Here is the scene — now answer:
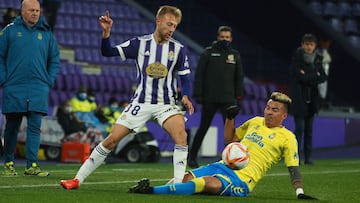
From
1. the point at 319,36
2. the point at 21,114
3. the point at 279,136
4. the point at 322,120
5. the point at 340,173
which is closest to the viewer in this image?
the point at 279,136

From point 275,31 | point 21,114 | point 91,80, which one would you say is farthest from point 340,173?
point 275,31

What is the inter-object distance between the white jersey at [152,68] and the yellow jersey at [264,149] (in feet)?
2.85

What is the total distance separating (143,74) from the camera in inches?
381

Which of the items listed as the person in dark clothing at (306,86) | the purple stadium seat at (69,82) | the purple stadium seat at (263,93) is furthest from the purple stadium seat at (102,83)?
the person in dark clothing at (306,86)

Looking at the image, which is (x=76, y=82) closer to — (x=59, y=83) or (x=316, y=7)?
(x=59, y=83)

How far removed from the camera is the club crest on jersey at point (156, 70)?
966 cm

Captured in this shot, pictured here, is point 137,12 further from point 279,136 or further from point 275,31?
point 279,136

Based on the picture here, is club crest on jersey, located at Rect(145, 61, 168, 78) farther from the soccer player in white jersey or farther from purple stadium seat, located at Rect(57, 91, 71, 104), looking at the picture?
purple stadium seat, located at Rect(57, 91, 71, 104)

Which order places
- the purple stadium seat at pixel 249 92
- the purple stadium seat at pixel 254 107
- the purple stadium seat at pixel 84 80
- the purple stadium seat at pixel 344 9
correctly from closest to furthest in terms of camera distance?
1. the purple stadium seat at pixel 84 80
2. the purple stadium seat at pixel 254 107
3. the purple stadium seat at pixel 249 92
4. the purple stadium seat at pixel 344 9

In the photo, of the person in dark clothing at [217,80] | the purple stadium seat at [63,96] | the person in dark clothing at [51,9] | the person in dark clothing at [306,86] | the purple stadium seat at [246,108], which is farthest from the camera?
the purple stadium seat at [246,108]

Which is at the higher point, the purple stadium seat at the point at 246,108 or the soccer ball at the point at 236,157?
the soccer ball at the point at 236,157

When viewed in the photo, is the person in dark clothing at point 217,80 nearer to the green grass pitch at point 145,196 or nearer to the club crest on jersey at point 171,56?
the green grass pitch at point 145,196

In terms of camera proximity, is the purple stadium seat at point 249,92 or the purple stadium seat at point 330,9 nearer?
the purple stadium seat at point 249,92

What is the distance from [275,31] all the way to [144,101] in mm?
20711
